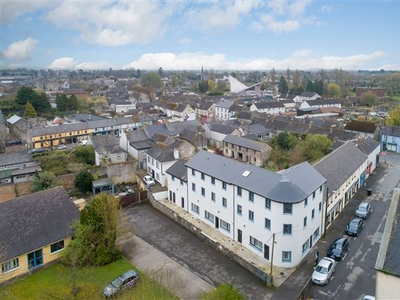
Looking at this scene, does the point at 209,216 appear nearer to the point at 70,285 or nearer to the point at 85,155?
the point at 70,285

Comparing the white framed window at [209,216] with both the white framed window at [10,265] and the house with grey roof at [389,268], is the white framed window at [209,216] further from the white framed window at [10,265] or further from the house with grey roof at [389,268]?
the house with grey roof at [389,268]

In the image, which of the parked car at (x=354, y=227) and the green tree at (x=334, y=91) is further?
the green tree at (x=334, y=91)

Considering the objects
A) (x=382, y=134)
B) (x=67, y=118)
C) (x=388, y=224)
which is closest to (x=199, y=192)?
(x=388, y=224)

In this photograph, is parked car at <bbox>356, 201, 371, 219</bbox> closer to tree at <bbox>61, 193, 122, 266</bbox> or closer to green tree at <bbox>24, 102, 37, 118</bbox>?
tree at <bbox>61, 193, 122, 266</bbox>

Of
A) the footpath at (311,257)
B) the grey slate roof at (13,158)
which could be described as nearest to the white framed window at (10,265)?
the footpath at (311,257)

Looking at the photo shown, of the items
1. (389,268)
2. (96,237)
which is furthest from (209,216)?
(389,268)
